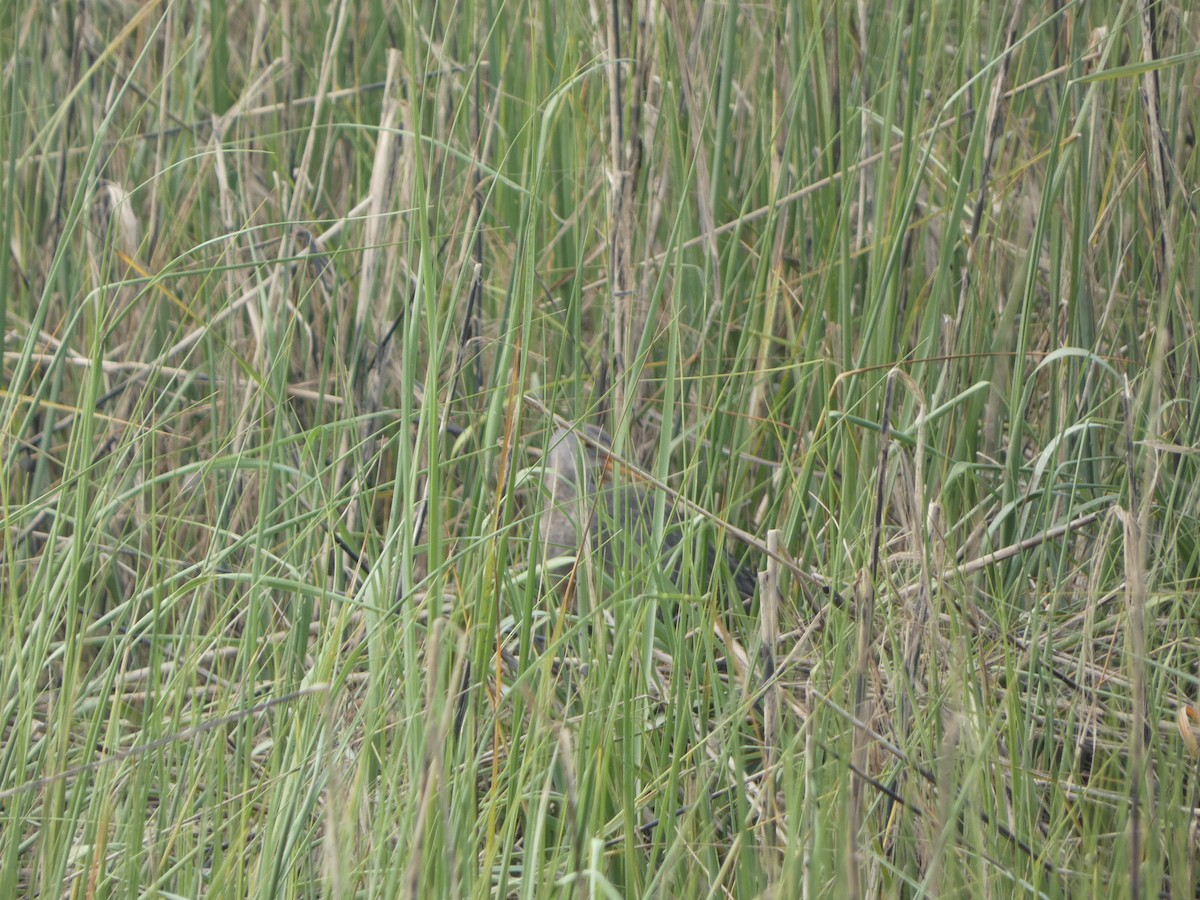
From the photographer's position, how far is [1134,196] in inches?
59.5

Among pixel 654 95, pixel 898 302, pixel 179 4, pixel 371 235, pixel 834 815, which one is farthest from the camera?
pixel 179 4

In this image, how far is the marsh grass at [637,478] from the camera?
97 cm

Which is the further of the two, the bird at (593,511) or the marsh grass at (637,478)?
the bird at (593,511)

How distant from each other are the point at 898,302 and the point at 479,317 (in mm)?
489

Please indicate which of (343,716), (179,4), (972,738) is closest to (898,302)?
(972,738)

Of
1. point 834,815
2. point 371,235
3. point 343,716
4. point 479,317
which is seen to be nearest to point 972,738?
point 834,815

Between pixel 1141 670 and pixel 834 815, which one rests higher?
pixel 1141 670

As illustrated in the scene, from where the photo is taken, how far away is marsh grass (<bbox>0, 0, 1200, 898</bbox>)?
965 millimetres

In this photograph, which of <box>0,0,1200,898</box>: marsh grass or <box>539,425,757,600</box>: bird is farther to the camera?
<box>539,425,757,600</box>: bird

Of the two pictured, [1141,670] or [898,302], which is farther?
[898,302]

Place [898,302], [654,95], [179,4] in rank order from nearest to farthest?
[898,302] → [654,95] → [179,4]

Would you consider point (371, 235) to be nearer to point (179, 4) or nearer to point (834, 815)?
point (179, 4)

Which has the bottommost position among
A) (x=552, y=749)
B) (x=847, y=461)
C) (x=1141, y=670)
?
(x=552, y=749)

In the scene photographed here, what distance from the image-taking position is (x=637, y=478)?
1269 millimetres
